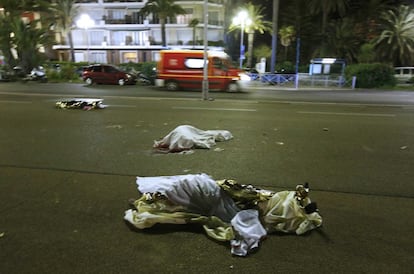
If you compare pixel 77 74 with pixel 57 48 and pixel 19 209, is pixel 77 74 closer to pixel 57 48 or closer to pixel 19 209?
pixel 57 48

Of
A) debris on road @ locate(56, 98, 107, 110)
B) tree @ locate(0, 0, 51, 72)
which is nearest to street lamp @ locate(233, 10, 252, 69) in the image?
tree @ locate(0, 0, 51, 72)

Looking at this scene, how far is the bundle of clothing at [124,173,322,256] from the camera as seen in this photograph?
366cm

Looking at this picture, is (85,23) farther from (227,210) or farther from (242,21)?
(227,210)

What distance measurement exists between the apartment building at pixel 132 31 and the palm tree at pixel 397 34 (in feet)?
63.5

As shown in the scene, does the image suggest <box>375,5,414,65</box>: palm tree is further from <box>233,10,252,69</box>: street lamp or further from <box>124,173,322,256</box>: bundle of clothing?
<box>124,173,322,256</box>: bundle of clothing

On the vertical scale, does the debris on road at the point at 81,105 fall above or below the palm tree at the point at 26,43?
below

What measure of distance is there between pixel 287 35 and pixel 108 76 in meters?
22.9

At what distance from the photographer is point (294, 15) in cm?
3956

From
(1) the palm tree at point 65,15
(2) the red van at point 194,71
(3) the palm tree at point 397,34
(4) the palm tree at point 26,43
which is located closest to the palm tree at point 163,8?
(1) the palm tree at point 65,15

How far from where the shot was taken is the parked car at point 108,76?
81.1 ft

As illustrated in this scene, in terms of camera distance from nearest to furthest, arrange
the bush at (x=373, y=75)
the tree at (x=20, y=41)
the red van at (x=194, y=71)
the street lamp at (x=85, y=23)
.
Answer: the red van at (x=194, y=71) → the bush at (x=373, y=75) → the tree at (x=20, y=41) → the street lamp at (x=85, y=23)

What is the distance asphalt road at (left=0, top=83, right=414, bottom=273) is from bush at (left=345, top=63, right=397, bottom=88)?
54.6 ft

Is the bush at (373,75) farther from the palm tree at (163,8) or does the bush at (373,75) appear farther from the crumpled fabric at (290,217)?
the crumpled fabric at (290,217)

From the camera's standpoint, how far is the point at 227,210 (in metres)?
3.97
